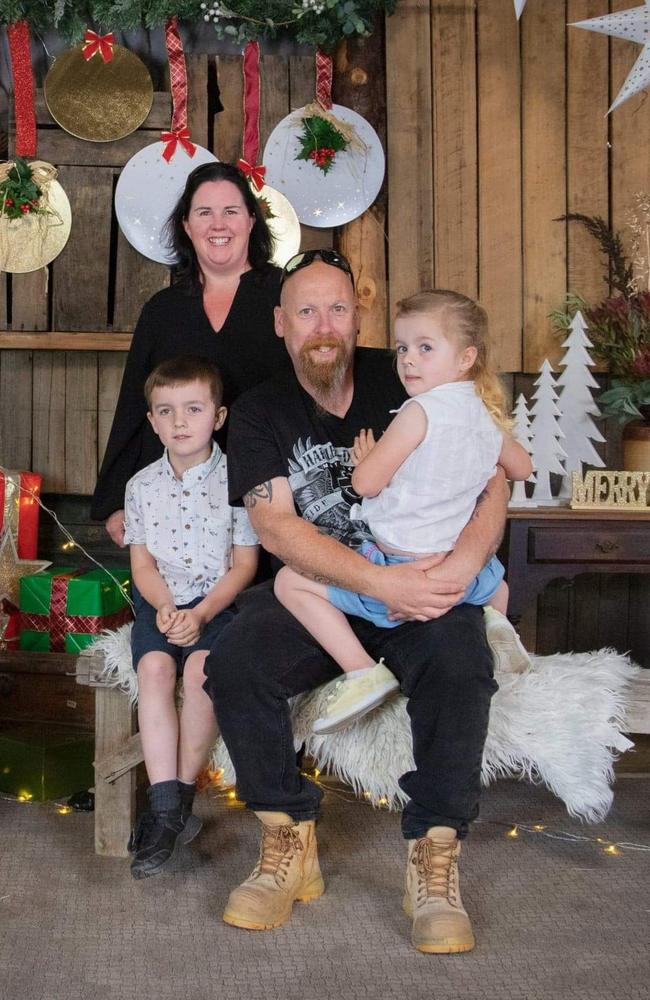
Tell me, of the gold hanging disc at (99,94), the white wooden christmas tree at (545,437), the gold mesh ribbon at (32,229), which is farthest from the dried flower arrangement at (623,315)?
the gold mesh ribbon at (32,229)

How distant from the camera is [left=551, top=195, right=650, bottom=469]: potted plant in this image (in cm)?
328

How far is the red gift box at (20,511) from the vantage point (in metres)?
3.43

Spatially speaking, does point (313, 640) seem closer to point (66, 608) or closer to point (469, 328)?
point (469, 328)

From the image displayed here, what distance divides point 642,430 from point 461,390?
128cm

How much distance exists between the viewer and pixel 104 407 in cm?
376

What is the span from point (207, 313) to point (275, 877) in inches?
56.0

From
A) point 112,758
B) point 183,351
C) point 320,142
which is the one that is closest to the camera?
point 112,758

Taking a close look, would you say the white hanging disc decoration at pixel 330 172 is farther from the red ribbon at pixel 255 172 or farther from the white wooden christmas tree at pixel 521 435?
the white wooden christmas tree at pixel 521 435

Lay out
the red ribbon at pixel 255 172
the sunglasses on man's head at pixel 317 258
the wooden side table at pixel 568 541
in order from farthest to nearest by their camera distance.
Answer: the red ribbon at pixel 255 172 < the wooden side table at pixel 568 541 < the sunglasses on man's head at pixel 317 258

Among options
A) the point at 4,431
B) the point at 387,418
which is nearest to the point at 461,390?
the point at 387,418

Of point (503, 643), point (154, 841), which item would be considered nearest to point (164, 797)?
point (154, 841)

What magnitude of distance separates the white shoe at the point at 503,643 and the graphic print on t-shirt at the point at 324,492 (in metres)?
0.33

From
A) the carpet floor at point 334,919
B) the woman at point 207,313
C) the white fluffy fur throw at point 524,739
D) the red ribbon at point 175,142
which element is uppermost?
the red ribbon at point 175,142

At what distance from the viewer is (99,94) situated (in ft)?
11.7
